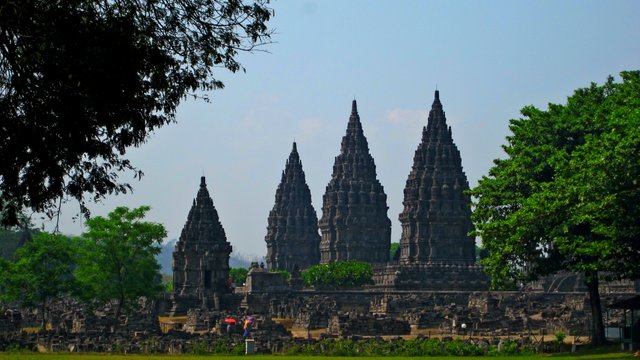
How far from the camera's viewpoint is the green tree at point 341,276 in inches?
4793

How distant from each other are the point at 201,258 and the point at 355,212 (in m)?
38.7

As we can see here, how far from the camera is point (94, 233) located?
275 ft

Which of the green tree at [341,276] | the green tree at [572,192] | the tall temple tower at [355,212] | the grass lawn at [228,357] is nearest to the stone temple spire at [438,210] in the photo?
the green tree at [341,276]

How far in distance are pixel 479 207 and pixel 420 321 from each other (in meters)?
24.4

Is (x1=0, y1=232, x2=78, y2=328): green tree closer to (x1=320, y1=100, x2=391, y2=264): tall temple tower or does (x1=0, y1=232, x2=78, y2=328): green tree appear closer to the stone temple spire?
the stone temple spire

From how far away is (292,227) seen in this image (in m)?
154

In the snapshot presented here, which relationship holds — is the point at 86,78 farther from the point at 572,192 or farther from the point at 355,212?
A: the point at 355,212

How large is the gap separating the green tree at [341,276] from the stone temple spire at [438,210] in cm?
669

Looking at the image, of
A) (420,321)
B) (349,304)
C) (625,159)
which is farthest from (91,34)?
(349,304)

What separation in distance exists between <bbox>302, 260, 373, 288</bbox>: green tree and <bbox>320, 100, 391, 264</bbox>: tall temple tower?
54.5 ft

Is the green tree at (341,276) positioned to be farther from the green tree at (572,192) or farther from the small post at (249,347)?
the small post at (249,347)

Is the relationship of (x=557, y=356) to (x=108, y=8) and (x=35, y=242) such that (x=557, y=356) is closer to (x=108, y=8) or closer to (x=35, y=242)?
(x=108, y=8)

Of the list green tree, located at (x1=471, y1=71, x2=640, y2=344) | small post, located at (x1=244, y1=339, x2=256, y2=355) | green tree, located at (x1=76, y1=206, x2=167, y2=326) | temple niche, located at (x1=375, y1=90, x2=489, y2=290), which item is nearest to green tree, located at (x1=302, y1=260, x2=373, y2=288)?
temple niche, located at (x1=375, y1=90, x2=489, y2=290)

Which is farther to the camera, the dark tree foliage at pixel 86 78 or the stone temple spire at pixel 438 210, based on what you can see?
the stone temple spire at pixel 438 210
